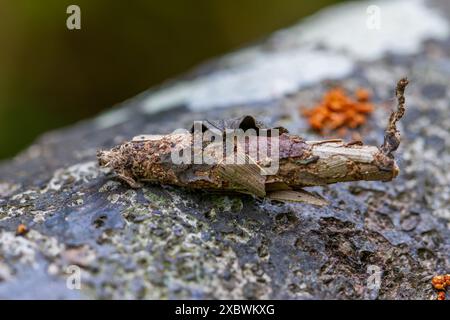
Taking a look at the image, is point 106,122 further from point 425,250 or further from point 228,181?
point 425,250
